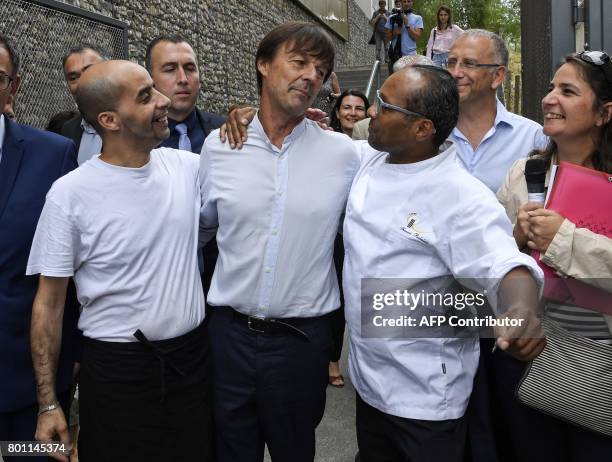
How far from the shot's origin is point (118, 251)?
2.20 meters

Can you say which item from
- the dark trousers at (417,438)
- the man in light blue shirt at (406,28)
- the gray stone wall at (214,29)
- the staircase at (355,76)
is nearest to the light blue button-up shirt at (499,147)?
the dark trousers at (417,438)

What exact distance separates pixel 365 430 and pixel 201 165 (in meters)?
1.27

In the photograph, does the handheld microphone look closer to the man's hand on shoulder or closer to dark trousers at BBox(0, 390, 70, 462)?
the man's hand on shoulder

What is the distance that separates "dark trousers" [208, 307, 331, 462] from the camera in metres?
2.35

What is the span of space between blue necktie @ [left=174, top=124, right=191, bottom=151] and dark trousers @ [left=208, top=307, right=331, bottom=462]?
1079mm

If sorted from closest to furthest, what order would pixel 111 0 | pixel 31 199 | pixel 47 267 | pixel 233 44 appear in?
pixel 47 267 < pixel 31 199 < pixel 111 0 < pixel 233 44

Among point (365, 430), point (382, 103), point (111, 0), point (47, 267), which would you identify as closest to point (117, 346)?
point (47, 267)

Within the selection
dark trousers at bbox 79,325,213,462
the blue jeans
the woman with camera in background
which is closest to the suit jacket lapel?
dark trousers at bbox 79,325,213,462

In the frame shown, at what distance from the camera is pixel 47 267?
2141 mm

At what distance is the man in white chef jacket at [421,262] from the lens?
1855 millimetres

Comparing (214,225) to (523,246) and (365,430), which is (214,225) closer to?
(365,430)

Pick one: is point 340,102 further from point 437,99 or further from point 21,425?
point 21,425

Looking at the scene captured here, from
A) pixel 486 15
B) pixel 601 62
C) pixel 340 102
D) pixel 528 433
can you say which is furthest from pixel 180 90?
pixel 486 15

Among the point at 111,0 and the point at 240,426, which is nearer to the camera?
the point at 240,426
